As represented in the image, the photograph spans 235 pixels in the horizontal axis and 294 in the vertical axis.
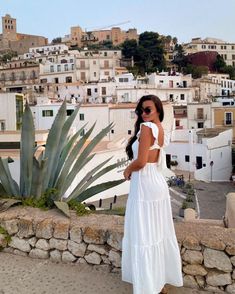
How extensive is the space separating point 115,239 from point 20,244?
1.27 metres

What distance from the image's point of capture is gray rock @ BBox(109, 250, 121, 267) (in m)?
4.37

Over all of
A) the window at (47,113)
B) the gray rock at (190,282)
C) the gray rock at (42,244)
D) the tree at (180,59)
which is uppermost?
the tree at (180,59)

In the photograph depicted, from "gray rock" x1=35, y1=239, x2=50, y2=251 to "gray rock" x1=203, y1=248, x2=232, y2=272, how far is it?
1.83 metres

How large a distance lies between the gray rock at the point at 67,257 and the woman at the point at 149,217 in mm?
1012

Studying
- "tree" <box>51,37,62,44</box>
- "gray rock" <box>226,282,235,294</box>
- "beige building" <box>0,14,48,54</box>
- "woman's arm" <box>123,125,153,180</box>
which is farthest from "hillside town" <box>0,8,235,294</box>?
"tree" <box>51,37,62,44</box>

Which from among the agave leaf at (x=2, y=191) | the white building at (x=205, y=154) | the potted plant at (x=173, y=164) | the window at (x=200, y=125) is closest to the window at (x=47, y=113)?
the white building at (x=205, y=154)

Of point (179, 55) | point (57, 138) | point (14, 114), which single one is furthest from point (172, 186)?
point (179, 55)

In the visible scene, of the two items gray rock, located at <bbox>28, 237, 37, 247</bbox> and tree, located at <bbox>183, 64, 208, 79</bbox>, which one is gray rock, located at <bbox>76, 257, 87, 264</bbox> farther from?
tree, located at <bbox>183, 64, 208, 79</bbox>

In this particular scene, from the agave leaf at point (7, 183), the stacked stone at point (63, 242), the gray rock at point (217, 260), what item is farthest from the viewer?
the agave leaf at point (7, 183)

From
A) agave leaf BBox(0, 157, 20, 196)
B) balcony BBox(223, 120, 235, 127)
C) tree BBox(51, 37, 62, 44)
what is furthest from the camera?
tree BBox(51, 37, 62, 44)

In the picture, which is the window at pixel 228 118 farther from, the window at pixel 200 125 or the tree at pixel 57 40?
the tree at pixel 57 40

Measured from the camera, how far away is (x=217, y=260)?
12.9 ft

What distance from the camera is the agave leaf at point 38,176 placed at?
5.29 meters

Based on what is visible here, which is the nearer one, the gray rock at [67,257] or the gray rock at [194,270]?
the gray rock at [194,270]
